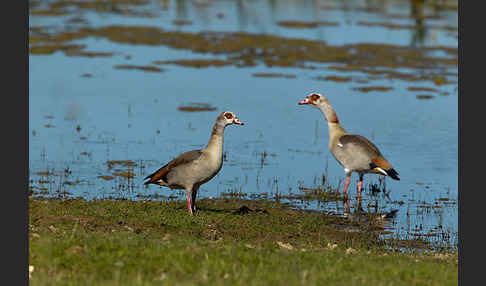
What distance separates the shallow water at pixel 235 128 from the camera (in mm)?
17594

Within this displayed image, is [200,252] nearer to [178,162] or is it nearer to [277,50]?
[178,162]

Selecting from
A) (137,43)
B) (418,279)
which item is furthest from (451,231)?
(137,43)

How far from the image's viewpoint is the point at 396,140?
2295cm

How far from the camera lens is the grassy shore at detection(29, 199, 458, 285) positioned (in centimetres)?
910

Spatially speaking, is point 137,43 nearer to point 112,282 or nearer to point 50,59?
point 50,59

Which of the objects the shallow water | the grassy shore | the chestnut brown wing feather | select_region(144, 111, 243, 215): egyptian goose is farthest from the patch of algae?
the grassy shore

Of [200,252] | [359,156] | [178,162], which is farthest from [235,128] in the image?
[200,252]

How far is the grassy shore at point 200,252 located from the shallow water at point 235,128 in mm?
2152

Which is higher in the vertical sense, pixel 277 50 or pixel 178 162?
pixel 277 50

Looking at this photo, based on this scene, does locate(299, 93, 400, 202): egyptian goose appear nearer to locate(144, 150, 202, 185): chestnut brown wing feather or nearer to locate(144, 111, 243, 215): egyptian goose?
locate(144, 111, 243, 215): egyptian goose

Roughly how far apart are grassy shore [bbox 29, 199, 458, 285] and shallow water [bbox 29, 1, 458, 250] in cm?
215

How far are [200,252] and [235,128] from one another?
14.1 m

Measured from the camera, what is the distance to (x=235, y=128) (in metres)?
24.0

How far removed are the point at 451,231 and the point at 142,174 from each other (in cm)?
679
